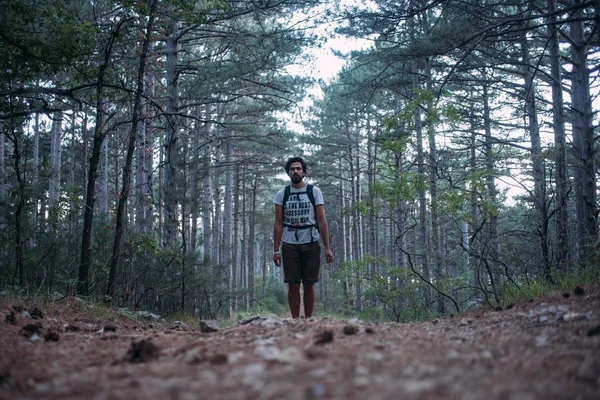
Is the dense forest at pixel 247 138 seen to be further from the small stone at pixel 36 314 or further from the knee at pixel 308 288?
the knee at pixel 308 288

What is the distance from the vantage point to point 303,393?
1.72m

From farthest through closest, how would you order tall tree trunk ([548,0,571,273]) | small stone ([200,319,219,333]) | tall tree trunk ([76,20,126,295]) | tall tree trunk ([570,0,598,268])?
tall tree trunk ([548,0,571,273]) < tall tree trunk ([76,20,126,295]) < tall tree trunk ([570,0,598,268]) < small stone ([200,319,219,333])

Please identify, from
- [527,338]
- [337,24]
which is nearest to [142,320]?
[527,338]

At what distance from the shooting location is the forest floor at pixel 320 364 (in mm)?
1755

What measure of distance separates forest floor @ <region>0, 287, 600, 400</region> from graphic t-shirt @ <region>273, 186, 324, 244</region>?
2.10 m

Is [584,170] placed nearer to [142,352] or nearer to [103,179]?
[142,352]

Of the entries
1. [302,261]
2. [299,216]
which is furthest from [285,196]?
[302,261]

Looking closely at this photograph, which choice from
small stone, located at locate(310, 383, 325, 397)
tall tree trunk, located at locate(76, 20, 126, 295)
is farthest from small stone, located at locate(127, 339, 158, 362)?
tall tree trunk, located at locate(76, 20, 126, 295)

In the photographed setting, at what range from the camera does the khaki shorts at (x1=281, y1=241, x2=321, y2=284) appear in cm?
573

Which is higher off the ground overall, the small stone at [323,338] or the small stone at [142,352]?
the small stone at [142,352]

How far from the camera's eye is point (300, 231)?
5.73 m

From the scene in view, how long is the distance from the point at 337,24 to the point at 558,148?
6.96 meters

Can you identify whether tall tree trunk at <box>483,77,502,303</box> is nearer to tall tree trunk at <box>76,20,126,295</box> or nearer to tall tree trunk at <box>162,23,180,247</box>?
tall tree trunk at <box>76,20,126,295</box>

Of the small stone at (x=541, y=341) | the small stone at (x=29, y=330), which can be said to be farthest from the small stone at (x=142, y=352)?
the small stone at (x=541, y=341)
